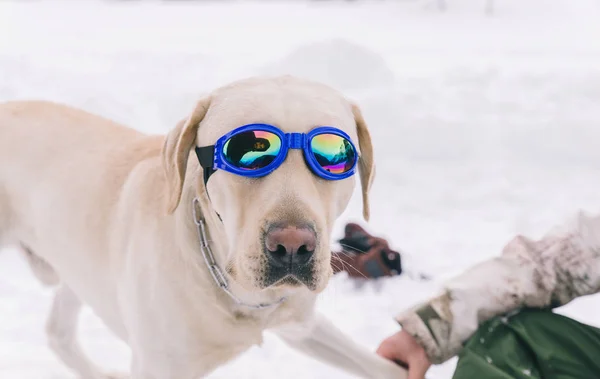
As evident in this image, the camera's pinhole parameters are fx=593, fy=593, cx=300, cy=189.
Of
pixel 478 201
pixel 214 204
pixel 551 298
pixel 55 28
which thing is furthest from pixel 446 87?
pixel 55 28

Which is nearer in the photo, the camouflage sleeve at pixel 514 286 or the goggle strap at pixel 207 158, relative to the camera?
the goggle strap at pixel 207 158

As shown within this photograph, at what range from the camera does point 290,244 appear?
4.18 feet

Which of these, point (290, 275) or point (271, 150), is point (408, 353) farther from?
point (271, 150)

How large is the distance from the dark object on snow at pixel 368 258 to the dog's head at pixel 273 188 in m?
1.50

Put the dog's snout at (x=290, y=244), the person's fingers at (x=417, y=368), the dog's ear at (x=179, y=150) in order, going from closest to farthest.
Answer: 1. the dog's snout at (x=290, y=244)
2. the dog's ear at (x=179, y=150)
3. the person's fingers at (x=417, y=368)

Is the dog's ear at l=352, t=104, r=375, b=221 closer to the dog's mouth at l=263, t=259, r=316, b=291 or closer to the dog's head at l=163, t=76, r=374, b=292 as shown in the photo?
the dog's head at l=163, t=76, r=374, b=292

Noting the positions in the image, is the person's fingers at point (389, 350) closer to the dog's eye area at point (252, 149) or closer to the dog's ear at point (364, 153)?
the dog's ear at point (364, 153)

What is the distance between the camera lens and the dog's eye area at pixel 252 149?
1.36 meters

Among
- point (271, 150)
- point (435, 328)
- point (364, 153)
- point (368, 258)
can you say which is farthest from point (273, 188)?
point (368, 258)

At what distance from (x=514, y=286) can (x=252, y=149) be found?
847 millimetres

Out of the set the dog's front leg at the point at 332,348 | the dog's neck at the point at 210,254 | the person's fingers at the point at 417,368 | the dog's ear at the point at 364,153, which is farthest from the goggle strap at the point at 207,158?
the person's fingers at the point at 417,368

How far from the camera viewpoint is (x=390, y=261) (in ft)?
10.1

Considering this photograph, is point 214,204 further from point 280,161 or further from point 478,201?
point 478,201

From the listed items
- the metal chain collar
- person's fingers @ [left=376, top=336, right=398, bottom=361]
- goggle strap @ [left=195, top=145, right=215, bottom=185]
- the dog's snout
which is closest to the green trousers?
person's fingers @ [left=376, top=336, right=398, bottom=361]
